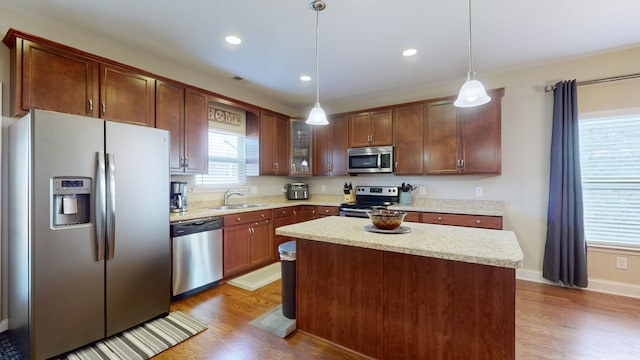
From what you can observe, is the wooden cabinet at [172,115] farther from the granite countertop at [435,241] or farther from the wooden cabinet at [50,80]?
the granite countertop at [435,241]

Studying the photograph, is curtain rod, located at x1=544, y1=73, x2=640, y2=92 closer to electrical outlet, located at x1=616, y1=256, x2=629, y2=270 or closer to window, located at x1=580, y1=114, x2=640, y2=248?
window, located at x1=580, y1=114, x2=640, y2=248

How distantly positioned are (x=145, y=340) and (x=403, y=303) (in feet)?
6.64

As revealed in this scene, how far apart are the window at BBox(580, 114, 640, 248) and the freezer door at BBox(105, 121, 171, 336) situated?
4.61 metres

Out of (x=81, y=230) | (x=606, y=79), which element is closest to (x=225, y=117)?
(x=81, y=230)

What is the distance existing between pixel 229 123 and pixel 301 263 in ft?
9.05

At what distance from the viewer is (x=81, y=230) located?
2.04 meters

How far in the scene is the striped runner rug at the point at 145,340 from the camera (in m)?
2.00

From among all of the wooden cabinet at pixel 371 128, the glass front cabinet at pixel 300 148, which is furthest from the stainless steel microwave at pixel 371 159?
the glass front cabinet at pixel 300 148

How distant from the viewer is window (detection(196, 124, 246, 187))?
391 cm

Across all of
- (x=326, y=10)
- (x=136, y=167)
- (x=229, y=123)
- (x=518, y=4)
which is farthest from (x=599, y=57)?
(x=136, y=167)

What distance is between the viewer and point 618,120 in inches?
120

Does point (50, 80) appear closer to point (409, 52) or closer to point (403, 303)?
point (403, 303)

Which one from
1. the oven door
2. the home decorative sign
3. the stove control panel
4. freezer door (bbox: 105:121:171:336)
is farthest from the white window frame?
the stove control panel

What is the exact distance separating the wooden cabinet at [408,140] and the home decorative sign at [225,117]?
2.41 metres
